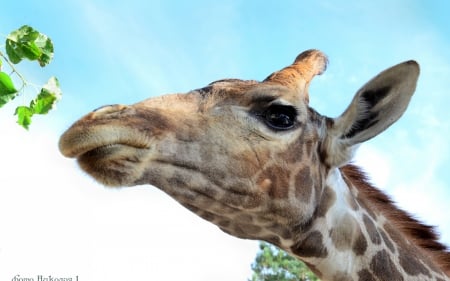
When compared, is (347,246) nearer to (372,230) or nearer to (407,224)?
(372,230)

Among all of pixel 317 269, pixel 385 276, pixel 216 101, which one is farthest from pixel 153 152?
pixel 385 276

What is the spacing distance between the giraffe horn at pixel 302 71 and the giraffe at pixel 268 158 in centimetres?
2

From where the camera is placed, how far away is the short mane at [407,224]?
5.68 meters

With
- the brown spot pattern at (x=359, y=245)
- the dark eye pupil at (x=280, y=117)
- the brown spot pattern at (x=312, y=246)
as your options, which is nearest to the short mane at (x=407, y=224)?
the brown spot pattern at (x=359, y=245)

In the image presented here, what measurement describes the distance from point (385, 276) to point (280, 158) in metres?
1.38

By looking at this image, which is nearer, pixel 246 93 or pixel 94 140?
pixel 94 140

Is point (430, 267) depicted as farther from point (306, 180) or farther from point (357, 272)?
point (306, 180)

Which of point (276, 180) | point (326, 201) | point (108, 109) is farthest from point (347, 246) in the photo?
point (108, 109)

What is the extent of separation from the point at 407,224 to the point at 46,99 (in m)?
3.53

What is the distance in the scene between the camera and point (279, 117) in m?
4.73

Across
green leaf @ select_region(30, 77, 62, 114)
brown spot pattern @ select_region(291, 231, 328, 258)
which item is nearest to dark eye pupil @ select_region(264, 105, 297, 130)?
brown spot pattern @ select_region(291, 231, 328, 258)

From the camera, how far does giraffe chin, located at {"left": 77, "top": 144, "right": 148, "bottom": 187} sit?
3.95m

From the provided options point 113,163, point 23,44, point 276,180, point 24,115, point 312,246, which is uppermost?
point 23,44

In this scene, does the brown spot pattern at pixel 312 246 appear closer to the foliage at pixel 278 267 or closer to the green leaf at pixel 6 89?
the green leaf at pixel 6 89
